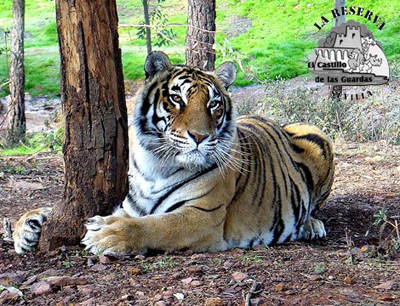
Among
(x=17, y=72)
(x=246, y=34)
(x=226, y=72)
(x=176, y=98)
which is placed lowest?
(x=176, y=98)

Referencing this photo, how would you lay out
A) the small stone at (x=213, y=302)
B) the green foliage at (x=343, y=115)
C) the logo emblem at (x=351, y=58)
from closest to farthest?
the small stone at (x=213, y=302), the green foliage at (x=343, y=115), the logo emblem at (x=351, y=58)

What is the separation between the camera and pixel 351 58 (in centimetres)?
1356

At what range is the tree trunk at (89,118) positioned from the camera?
150 inches

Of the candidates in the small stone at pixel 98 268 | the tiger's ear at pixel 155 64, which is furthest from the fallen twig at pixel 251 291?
the tiger's ear at pixel 155 64

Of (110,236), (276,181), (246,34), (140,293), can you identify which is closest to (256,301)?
(140,293)

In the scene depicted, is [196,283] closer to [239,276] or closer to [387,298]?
[239,276]

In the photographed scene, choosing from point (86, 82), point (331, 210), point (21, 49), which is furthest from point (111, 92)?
point (21, 49)

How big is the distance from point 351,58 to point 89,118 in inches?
418

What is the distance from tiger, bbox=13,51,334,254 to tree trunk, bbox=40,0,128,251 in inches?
5.8

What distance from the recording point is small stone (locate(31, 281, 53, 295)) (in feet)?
10.2

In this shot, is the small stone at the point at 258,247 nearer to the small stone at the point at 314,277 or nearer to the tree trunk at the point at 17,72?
the small stone at the point at 314,277

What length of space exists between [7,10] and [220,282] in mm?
32171

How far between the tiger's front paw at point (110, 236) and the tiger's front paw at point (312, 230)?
7.22 ft

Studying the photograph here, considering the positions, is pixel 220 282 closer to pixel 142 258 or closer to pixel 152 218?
pixel 142 258
